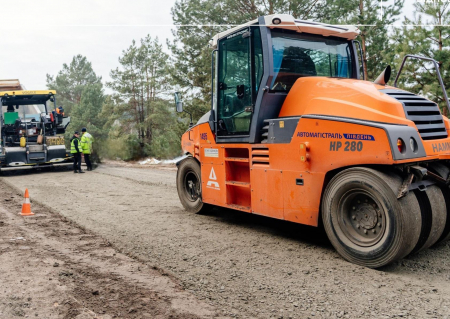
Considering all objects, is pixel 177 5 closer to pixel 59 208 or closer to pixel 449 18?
pixel 449 18

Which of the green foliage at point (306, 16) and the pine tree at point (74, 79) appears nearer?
the green foliage at point (306, 16)

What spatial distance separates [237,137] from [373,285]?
9.07 feet

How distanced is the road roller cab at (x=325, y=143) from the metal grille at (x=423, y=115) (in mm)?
14

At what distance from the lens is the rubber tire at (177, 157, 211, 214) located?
686 centimetres

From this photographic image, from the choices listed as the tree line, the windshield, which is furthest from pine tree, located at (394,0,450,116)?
the windshield

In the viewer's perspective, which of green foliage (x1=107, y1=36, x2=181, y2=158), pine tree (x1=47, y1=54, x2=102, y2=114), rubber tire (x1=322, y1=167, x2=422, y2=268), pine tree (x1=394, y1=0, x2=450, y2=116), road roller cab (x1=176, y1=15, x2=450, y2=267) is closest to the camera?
rubber tire (x1=322, y1=167, x2=422, y2=268)

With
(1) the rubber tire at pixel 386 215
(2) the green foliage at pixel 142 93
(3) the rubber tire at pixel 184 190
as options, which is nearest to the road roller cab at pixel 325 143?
(1) the rubber tire at pixel 386 215

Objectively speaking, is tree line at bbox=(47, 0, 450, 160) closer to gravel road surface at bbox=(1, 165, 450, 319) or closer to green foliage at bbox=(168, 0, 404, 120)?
green foliage at bbox=(168, 0, 404, 120)

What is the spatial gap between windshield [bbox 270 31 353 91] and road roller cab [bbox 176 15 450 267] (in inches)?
0.6

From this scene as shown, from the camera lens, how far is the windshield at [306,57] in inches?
208

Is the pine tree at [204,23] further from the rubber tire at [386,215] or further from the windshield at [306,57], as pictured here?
the rubber tire at [386,215]

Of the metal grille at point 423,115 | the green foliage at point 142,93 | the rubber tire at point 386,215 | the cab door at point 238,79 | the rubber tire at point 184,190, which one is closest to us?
the rubber tire at point 386,215

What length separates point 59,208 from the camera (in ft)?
25.0

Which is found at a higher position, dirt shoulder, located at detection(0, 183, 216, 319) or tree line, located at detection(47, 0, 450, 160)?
tree line, located at detection(47, 0, 450, 160)
